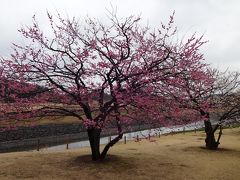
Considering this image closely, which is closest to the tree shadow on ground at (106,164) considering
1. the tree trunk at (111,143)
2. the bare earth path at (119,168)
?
the bare earth path at (119,168)

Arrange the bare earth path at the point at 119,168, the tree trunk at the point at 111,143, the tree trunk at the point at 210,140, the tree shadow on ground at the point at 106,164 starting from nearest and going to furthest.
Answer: the bare earth path at the point at 119,168
the tree shadow on ground at the point at 106,164
the tree trunk at the point at 111,143
the tree trunk at the point at 210,140

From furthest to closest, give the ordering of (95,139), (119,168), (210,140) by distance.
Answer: (210,140)
(95,139)
(119,168)

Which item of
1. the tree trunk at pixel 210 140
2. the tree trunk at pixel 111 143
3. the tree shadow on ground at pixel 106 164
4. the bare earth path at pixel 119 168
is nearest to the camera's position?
the bare earth path at pixel 119 168

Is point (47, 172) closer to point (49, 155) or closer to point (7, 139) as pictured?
point (49, 155)

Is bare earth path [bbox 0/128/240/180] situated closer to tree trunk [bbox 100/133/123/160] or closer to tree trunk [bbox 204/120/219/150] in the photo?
tree trunk [bbox 100/133/123/160]

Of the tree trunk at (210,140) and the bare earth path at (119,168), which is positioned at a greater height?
the tree trunk at (210,140)

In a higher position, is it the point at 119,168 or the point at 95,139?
the point at 95,139

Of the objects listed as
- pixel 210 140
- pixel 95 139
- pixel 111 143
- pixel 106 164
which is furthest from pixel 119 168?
pixel 210 140

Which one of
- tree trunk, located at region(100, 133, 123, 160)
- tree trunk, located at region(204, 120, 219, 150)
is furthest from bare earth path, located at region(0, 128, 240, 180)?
tree trunk, located at region(204, 120, 219, 150)

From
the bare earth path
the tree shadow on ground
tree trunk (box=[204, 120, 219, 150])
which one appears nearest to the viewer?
the bare earth path

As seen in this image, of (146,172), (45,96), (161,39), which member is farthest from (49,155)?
(161,39)

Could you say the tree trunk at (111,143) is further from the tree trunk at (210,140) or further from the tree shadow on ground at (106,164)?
the tree trunk at (210,140)

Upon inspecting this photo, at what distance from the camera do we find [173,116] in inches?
698

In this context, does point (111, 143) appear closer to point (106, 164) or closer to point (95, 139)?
point (95, 139)
